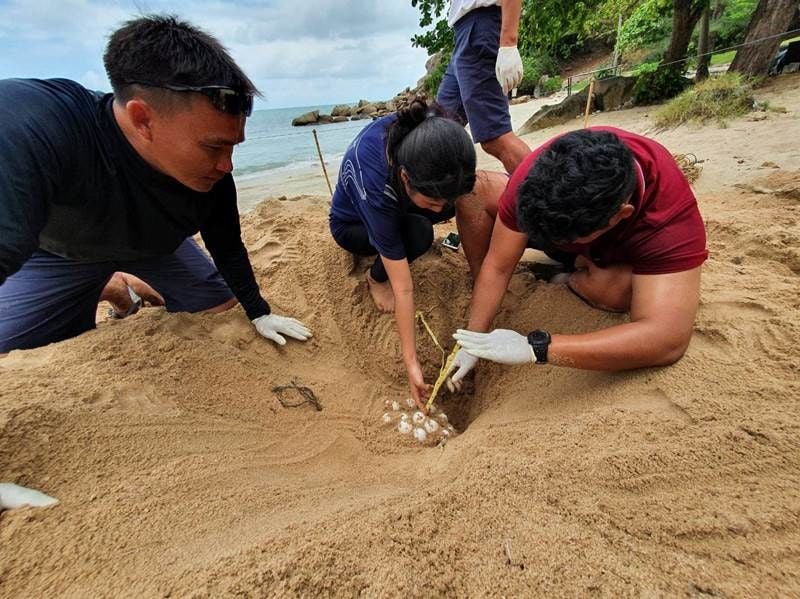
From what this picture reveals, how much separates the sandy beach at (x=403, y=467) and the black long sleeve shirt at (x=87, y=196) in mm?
358

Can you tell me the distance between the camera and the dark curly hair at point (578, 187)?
125 centimetres

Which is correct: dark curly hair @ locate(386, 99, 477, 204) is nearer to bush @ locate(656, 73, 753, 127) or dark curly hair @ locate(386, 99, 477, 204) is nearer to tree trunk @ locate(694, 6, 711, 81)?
bush @ locate(656, 73, 753, 127)

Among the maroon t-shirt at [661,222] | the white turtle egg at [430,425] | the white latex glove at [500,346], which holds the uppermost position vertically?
the maroon t-shirt at [661,222]

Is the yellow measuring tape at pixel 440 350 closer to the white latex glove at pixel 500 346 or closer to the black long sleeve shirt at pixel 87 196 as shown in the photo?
the white latex glove at pixel 500 346

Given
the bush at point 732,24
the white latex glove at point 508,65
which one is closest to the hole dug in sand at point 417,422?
the white latex glove at point 508,65

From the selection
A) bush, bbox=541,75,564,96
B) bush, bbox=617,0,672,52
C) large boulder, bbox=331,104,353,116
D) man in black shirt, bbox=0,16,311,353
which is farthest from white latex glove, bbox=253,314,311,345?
large boulder, bbox=331,104,353,116

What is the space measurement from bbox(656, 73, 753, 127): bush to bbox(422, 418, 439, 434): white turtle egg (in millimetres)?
4876

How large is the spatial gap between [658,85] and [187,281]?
8117 millimetres

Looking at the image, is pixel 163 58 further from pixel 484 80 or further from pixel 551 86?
pixel 551 86

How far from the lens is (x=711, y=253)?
2232 millimetres

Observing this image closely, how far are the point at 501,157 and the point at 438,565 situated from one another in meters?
2.38

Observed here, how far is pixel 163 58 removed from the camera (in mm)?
1189

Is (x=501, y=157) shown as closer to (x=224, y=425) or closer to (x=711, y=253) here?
(x=711, y=253)

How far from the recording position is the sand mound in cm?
91
